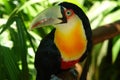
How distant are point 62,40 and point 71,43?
16 millimetres

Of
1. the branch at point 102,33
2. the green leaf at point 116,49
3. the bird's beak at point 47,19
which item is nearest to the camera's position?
the bird's beak at point 47,19

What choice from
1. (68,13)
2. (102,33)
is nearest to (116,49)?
(102,33)

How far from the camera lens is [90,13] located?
5.60 feet

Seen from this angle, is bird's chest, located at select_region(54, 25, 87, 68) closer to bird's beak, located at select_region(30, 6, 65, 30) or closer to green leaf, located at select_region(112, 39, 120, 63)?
bird's beak, located at select_region(30, 6, 65, 30)

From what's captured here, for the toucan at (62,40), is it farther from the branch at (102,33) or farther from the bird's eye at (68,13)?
the branch at (102,33)

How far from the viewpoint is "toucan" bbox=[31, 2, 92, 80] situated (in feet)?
1.79

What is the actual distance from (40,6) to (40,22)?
1102 mm

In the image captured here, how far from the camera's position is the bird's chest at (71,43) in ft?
1.79

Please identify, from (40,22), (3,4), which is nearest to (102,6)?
(3,4)

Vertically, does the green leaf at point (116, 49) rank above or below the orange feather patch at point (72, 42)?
below

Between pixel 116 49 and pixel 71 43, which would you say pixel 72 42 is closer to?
pixel 71 43

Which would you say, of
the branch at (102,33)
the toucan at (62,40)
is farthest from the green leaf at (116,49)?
the toucan at (62,40)

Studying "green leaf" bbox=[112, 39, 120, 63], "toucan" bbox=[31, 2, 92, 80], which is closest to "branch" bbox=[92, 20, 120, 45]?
"toucan" bbox=[31, 2, 92, 80]

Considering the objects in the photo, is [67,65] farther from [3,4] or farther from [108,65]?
[108,65]
